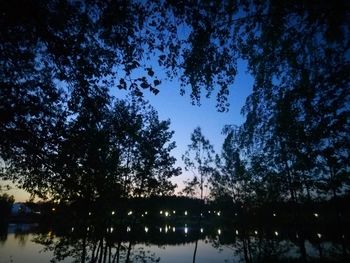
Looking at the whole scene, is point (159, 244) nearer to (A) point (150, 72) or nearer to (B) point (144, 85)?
(B) point (144, 85)

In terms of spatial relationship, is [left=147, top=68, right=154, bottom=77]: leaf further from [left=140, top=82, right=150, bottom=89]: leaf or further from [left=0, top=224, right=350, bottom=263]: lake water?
[left=0, top=224, right=350, bottom=263]: lake water

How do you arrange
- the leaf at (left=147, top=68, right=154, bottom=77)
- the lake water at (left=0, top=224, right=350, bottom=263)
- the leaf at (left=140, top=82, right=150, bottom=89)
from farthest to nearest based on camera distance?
1. the lake water at (left=0, top=224, right=350, bottom=263)
2. the leaf at (left=140, top=82, right=150, bottom=89)
3. the leaf at (left=147, top=68, right=154, bottom=77)

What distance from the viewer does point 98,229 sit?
2188cm

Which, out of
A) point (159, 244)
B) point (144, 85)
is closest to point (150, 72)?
point (144, 85)

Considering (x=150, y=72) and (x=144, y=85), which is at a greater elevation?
(x=150, y=72)

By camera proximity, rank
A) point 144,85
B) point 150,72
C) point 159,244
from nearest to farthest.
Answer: point 150,72 → point 144,85 → point 159,244

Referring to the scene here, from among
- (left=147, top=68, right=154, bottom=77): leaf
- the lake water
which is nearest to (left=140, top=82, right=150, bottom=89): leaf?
(left=147, top=68, right=154, bottom=77): leaf

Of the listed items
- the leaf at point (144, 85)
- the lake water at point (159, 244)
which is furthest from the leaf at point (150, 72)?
the lake water at point (159, 244)

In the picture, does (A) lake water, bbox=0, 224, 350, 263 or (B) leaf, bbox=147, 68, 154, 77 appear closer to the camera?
(B) leaf, bbox=147, 68, 154, 77

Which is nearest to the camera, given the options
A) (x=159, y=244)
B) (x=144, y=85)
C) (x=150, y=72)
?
(x=150, y=72)

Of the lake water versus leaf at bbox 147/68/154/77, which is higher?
leaf at bbox 147/68/154/77

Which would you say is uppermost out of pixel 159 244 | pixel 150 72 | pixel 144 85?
pixel 150 72

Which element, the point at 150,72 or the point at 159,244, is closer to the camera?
the point at 150,72

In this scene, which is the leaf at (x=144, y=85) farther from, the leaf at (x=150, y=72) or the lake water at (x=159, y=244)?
the lake water at (x=159, y=244)
